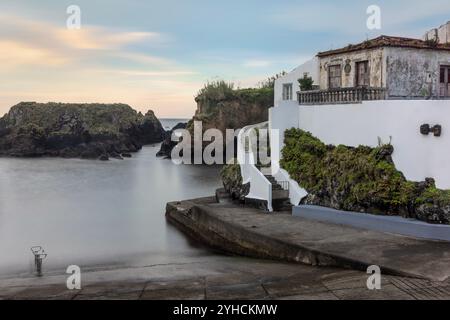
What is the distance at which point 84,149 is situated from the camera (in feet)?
244

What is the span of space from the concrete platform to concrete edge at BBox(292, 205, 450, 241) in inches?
13.4

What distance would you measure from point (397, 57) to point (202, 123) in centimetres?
4107

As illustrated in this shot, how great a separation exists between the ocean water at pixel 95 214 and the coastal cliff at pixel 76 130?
20.1 m

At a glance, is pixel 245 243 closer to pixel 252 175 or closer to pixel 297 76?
pixel 252 175

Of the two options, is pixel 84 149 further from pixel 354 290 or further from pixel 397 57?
pixel 354 290

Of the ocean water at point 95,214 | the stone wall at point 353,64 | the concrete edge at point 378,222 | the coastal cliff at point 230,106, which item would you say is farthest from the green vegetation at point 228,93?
the concrete edge at point 378,222

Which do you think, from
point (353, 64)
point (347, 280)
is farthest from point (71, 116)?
point (347, 280)

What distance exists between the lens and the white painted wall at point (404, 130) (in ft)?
45.1

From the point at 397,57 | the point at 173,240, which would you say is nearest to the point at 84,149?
the point at 173,240

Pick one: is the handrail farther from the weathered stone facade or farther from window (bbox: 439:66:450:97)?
window (bbox: 439:66:450:97)

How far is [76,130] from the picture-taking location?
283ft

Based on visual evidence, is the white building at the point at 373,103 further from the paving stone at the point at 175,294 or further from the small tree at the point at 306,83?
the paving stone at the point at 175,294

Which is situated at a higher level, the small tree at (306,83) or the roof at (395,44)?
the roof at (395,44)

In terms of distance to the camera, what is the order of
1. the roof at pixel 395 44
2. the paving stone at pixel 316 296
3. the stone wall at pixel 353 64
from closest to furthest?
the paving stone at pixel 316 296, the roof at pixel 395 44, the stone wall at pixel 353 64
